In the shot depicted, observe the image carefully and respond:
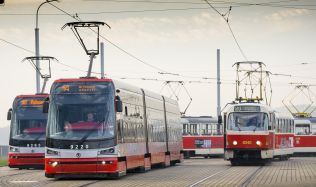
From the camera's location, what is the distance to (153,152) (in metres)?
36.3

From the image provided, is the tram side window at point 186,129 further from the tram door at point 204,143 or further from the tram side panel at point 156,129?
the tram side panel at point 156,129

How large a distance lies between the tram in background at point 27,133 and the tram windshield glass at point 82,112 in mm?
9024

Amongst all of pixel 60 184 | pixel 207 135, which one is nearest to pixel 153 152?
pixel 60 184

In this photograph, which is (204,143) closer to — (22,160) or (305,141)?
(305,141)

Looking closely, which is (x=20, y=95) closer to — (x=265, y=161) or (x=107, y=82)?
(x=107, y=82)

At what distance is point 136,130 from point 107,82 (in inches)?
162

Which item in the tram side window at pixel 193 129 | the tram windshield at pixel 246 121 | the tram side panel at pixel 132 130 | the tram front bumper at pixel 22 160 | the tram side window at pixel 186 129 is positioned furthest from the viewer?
the tram side window at pixel 186 129

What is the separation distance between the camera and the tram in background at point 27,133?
3719 cm

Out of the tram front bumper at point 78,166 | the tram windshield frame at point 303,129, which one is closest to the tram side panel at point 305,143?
the tram windshield frame at point 303,129

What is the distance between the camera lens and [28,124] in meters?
37.7

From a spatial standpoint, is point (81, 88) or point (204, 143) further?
point (204, 143)

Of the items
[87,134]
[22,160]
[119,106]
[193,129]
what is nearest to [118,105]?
[119,106]

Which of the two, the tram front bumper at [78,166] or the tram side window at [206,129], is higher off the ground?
the tram side window at [206,129]

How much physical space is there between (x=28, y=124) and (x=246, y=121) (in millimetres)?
10941
